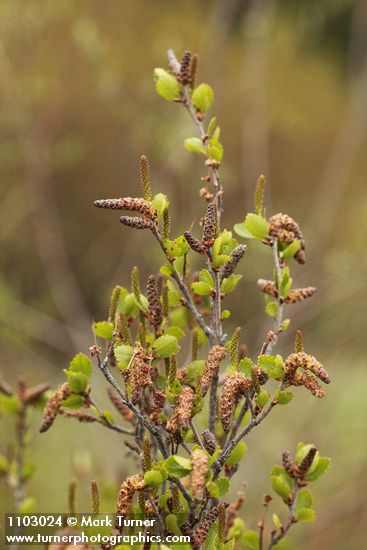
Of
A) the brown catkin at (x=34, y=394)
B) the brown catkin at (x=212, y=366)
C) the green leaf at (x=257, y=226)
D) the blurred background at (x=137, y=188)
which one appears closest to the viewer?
the brown catkin at (x=212, y=366)

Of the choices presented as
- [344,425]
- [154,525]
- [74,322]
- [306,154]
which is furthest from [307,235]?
[154,525]

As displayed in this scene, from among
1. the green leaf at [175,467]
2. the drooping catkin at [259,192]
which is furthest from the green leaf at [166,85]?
the green leaf at [175,467]

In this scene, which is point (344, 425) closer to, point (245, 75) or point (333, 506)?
point (333, 506)

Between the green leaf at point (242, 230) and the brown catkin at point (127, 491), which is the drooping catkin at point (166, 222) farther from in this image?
the brown catkin at point (127, 491)

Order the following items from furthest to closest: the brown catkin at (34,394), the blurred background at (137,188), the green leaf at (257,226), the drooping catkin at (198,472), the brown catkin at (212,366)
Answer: the blurred background at (137,188), the brown catkin at (34,394), the green leaf at (257,226), the brown catkin at (212,366), the drooping catkin at (198,472)

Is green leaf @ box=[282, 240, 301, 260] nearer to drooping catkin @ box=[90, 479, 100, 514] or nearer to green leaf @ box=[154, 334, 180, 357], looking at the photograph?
green leaf @ box=[154, 334, 180, 357]

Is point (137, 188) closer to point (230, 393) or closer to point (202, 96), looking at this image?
point (202, 96)
